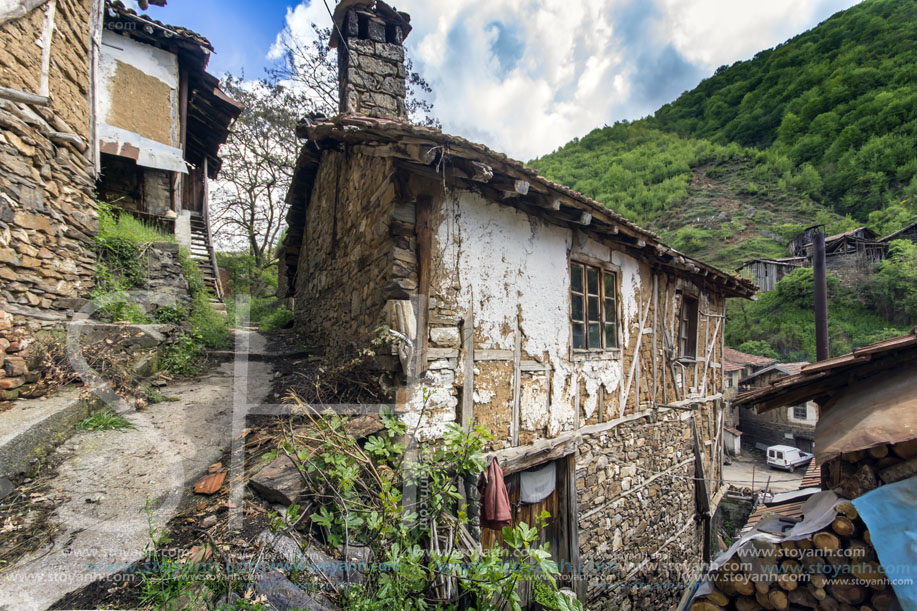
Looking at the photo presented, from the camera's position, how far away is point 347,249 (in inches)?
202

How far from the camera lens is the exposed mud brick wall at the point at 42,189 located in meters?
3.54

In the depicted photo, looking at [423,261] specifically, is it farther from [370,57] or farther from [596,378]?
[370,57]

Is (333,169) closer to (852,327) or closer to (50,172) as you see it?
(50,172)

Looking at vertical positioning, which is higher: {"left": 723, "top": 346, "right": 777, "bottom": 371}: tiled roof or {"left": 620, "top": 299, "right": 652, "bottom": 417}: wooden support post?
{"left": 620, "top": 299, "right": 652, "bottom": 417}: wooden support post

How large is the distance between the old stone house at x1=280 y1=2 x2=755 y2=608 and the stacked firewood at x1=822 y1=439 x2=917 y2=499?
2.49 metres

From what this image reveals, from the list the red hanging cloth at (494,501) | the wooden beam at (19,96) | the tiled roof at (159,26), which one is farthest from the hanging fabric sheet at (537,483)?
the tiled roof at (159,26)

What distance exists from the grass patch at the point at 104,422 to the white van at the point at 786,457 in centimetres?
2592

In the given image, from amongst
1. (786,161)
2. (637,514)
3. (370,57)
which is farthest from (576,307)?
(786,161)

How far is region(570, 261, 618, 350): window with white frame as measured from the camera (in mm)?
4922

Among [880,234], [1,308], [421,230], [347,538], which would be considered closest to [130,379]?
[1,308]

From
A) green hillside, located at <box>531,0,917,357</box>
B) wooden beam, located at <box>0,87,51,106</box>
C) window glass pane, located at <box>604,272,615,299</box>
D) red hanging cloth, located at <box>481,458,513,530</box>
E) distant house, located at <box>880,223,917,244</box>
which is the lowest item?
red hanging cloth, located at <box>481,458,513,530</box>

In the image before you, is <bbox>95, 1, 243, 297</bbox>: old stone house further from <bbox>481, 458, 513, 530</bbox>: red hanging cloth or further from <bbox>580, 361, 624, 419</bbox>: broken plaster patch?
<bbox>580, 361, 624, 419</bbox>: broken plaster patch

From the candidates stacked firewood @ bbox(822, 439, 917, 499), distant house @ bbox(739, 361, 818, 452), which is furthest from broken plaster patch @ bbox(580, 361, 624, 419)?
distant house @ bbox(739, 361, 818, 452)

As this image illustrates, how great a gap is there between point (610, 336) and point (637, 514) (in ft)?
9.97
